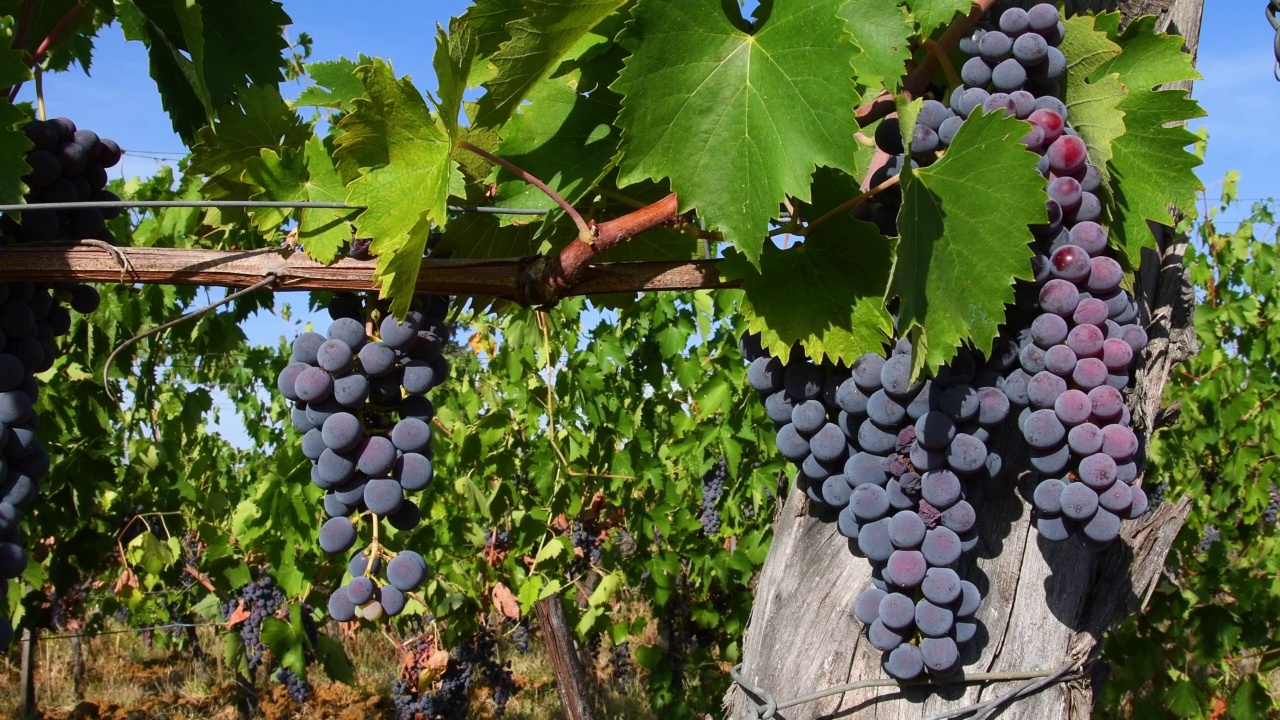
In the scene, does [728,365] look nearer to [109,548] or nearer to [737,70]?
[109,548]

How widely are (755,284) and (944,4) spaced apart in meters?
0.43

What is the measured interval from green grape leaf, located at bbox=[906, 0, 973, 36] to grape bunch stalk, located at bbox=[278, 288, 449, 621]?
78cm

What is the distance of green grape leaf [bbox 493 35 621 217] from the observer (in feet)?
4.31

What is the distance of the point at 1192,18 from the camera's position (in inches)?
62.8

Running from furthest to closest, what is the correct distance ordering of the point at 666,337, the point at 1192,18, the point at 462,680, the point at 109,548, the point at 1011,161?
the point at 462,680 < the point at 666,337 < the point at 109,548 < the point at 1192,18 < the point at 1011,161

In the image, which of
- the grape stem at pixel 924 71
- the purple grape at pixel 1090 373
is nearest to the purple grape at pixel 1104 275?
the purple grape at pixel 1090 373

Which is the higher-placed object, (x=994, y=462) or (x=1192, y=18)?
(x=1192, y=18)

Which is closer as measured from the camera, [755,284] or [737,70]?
[737,70]

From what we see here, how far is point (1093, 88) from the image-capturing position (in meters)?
1.31

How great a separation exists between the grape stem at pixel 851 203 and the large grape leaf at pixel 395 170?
1.63 feet

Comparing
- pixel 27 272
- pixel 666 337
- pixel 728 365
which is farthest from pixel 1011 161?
pixel 666 337

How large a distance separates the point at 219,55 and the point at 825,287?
1.42 m

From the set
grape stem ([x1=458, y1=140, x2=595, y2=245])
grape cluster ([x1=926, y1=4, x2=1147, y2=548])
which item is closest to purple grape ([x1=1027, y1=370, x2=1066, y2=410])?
grape cluster ([x1=926, y1=4, x2=1147, y2=548])

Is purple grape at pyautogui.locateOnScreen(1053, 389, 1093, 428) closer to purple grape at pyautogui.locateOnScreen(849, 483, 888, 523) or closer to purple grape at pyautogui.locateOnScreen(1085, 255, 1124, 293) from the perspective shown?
purple grape at pyautogui.locateOnScreen(1085, 255, 1124, 293)
